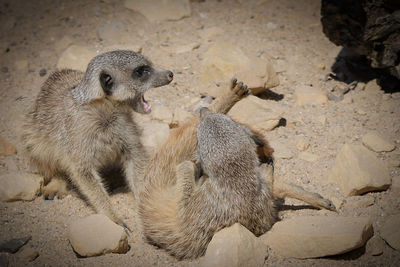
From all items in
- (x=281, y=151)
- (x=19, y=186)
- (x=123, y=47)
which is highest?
(x=123, y=47)

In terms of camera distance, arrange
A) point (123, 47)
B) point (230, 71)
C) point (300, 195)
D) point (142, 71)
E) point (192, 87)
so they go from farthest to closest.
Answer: point (123, 47)
point (192, 87)
point (230, 71)
point (142, 71)
point (300, 195)

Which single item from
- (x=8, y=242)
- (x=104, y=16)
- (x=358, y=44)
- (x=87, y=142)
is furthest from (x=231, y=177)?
(x=104, y=16)

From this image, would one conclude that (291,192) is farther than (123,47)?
No

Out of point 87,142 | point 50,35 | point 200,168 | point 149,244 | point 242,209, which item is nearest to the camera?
point 242,209

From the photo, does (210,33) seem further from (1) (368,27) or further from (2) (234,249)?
(2) (234,249)

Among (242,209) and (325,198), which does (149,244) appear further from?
(325,198)

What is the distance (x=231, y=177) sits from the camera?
2258mm

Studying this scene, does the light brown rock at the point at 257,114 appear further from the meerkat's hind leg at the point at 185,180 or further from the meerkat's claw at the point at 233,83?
the meerkat's hind leg at the point at 185,180

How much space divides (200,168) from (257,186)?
39cm

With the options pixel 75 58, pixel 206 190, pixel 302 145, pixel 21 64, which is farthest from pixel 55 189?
pixel 302 145

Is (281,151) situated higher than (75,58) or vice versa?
(75,58)

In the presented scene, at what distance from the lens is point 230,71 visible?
143 inches

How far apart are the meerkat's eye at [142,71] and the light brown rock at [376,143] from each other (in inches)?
71.7

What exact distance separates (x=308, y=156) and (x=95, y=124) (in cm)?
172
